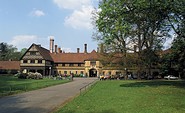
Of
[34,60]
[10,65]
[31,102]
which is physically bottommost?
[31,102]

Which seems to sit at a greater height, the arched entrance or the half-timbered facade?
the half-timbered facade

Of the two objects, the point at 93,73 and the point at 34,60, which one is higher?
the point at 34,60

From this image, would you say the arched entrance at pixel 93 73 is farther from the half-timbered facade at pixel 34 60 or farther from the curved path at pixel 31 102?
the curved path at pixel 31 102

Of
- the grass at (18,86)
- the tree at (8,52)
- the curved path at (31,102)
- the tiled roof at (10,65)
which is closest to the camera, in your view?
the curved path at (31,102)

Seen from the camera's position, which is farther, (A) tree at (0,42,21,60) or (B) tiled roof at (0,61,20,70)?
(A) tree at (0,42,21,60)

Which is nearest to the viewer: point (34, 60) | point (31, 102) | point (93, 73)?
point (31, 102)

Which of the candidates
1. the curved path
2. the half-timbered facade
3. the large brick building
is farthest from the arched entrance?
the curved path

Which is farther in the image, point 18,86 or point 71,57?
point 71,57

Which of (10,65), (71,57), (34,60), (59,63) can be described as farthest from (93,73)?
(10,65)

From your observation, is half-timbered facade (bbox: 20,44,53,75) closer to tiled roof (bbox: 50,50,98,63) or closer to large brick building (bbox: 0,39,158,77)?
large brick building (bbox: 0,39,158,77)

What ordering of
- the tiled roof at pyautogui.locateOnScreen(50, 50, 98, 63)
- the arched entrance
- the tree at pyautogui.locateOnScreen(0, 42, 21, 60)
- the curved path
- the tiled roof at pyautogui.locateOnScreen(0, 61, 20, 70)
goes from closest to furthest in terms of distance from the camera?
the curved path
the tiled roof at pyautogui.locateOnScreen(0, 61, 20, 70)
the arched entrance
the tiled roof at pyautogui.locateOnScreen(50, 50, 98, 63)
the tree at pyautogui.locateOnScreen(0, 42, 21, 60)

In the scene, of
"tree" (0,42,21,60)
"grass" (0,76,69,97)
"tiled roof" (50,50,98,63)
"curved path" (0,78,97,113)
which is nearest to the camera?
"curved path" (0,78,97,113)

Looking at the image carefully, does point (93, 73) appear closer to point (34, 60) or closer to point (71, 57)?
point (71, 57)

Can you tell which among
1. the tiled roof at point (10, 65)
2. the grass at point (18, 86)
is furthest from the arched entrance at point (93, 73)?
the grass at point (18, 86)
